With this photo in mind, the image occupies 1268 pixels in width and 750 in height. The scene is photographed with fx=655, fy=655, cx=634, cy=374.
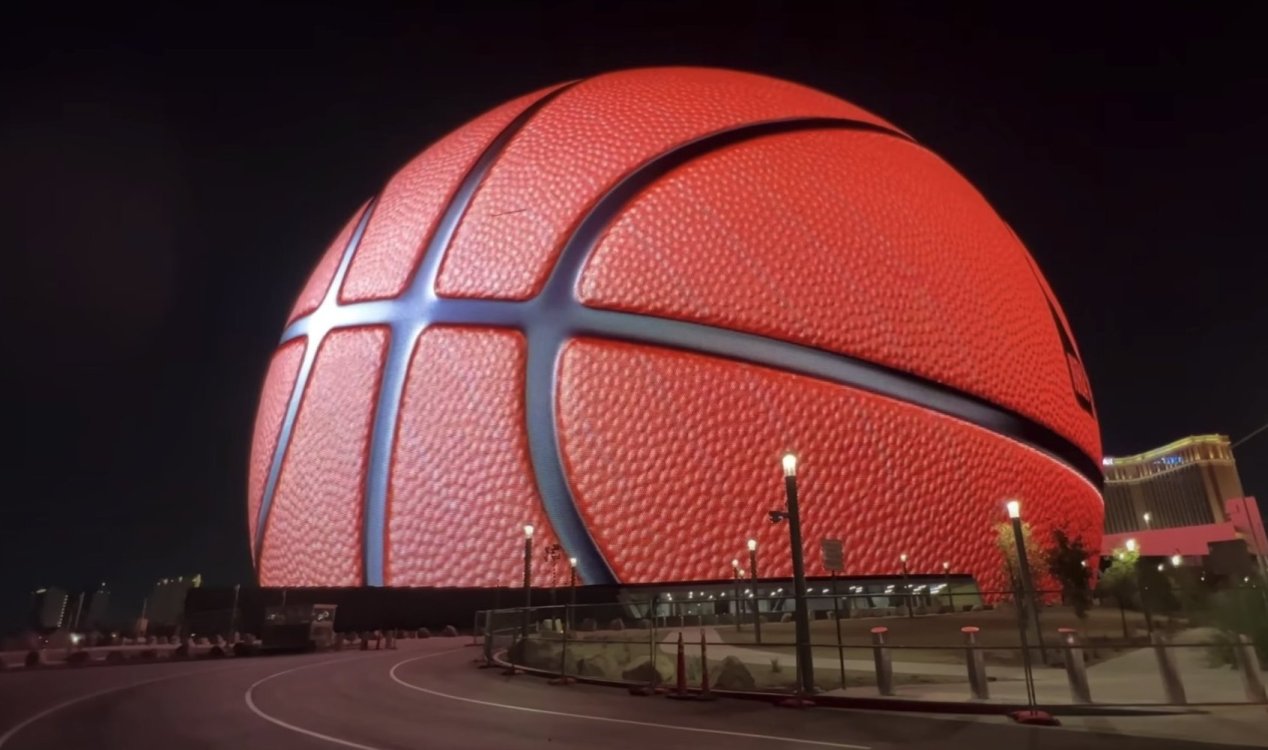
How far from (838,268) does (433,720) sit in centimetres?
1166

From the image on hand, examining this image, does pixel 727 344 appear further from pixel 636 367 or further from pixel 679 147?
pixel 679 147

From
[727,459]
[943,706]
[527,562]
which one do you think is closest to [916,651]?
[727,459]

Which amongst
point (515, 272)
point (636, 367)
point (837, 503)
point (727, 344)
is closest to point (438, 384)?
point (515, 272)

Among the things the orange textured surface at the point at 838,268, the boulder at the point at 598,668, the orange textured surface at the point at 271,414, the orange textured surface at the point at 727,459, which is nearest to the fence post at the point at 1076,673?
the boulder at the point at 598,668

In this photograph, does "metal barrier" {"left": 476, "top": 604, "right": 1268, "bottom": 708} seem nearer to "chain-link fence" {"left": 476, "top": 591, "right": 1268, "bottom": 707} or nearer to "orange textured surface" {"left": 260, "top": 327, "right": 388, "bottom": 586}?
"chain-link fence" {"left": 476, "top": 591, "right": 1268, "bottom": 707}

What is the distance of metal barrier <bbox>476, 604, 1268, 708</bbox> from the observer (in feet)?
22.2

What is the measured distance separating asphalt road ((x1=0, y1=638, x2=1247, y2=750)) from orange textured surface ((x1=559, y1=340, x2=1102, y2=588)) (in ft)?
13.3

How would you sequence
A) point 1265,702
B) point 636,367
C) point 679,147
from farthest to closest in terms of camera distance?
point 679,147 → point 636,367 → point 1265,702

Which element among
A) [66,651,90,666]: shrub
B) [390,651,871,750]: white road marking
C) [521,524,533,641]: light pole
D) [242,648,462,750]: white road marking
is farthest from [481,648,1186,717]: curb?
[66,651,90,666]: shrub

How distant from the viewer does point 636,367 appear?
12.8 m

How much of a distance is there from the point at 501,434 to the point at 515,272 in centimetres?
334

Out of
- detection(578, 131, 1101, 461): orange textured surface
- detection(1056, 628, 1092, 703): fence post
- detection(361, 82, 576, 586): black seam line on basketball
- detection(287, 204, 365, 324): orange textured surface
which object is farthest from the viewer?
detection(287, 204, 365, 324): orange textured surface

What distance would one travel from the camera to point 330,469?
543 inches

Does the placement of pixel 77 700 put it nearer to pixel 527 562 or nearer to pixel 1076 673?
pixel 527 562
